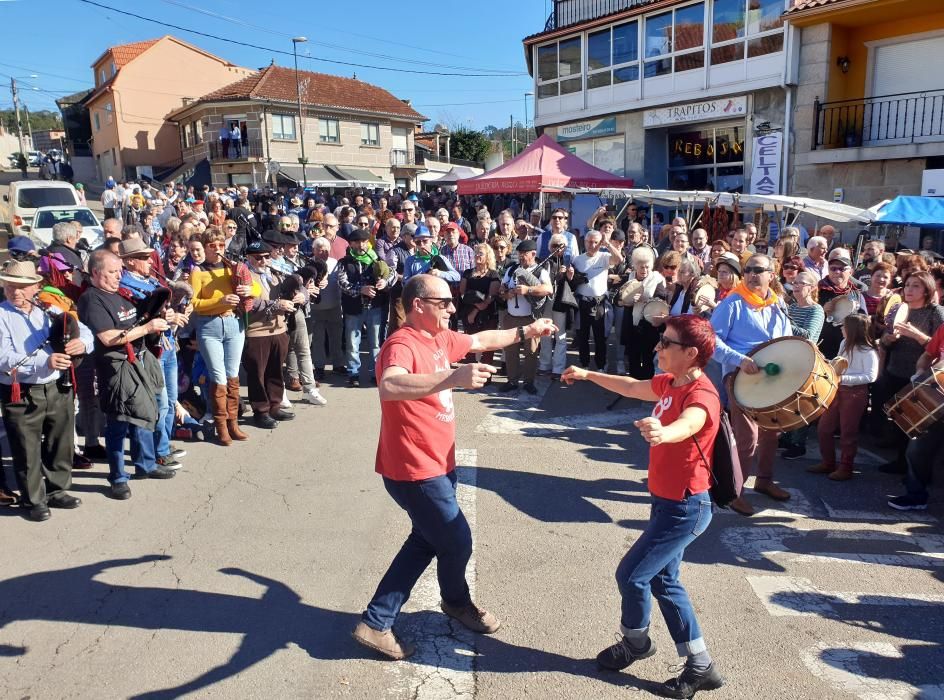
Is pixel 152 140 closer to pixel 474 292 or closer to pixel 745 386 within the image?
pixel 474 292

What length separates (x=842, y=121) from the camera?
16.6 metres

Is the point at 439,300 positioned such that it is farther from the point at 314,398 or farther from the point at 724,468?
the point at 314,398

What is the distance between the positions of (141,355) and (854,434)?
19.4 feet

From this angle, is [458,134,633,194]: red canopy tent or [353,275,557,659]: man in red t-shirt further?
[458,134,633,194]: red canopy tent

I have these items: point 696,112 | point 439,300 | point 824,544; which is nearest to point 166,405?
point 439,300

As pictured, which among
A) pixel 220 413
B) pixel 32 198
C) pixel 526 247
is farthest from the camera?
pixel 32 198

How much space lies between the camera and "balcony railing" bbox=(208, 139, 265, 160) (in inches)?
1528

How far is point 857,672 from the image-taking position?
337cm

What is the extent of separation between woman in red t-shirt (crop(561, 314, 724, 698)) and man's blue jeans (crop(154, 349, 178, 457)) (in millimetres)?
4276

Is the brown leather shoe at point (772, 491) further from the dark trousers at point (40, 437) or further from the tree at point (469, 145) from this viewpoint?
the tree at point (469, 145)

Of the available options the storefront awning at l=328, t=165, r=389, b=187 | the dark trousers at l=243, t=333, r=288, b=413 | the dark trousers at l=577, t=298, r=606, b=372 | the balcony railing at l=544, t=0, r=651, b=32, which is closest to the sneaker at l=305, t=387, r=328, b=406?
the dark trousers at l=243, t=333, r=288, b=413

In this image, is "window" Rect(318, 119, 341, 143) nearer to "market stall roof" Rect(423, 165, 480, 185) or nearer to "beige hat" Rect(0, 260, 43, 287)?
"market stall roof" Rect(423, 165, 480, 185)

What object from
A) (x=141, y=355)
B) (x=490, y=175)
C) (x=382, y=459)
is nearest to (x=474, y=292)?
(x=141, y=355)

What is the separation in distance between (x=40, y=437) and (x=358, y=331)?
414 centimetres
